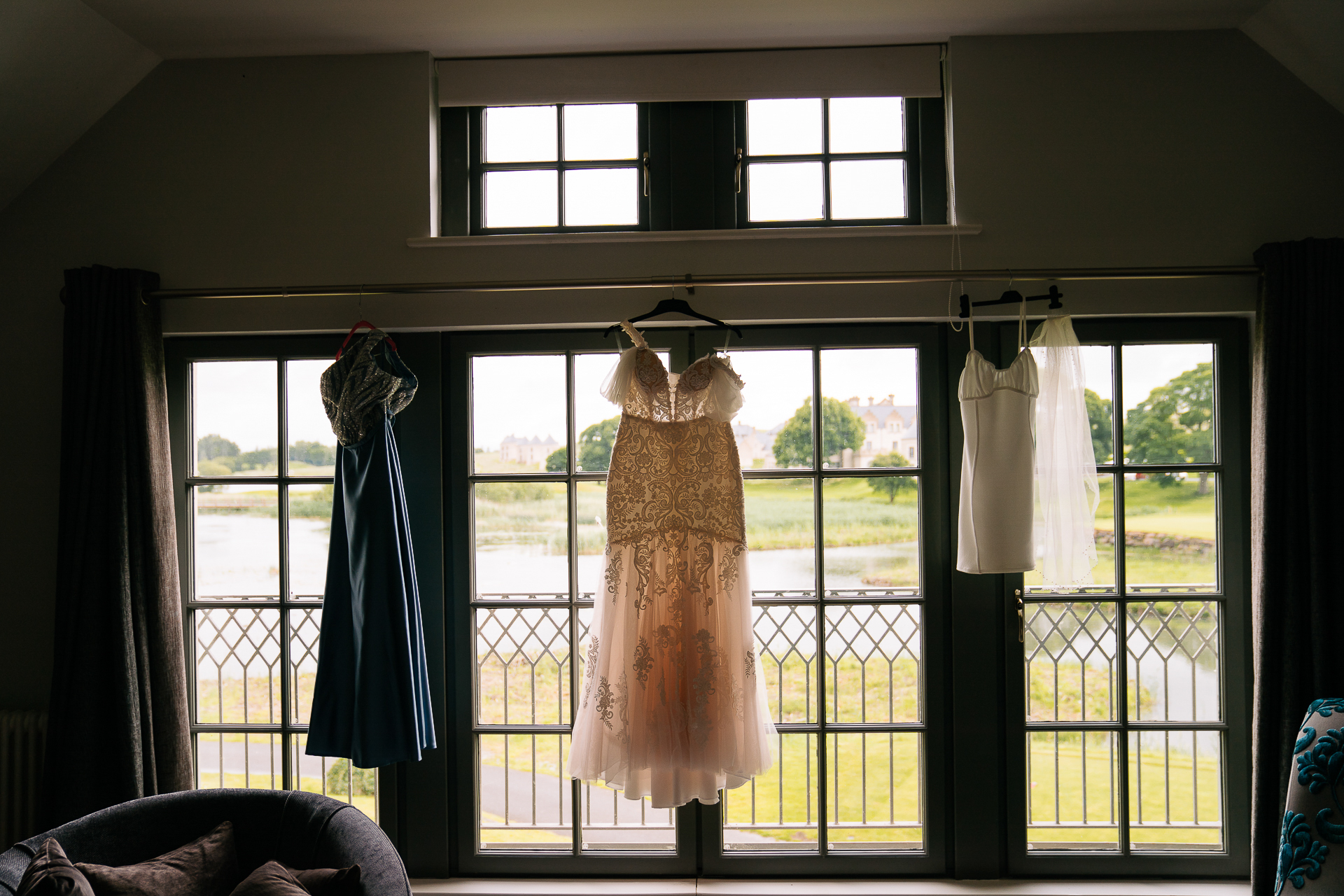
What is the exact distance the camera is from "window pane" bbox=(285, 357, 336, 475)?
2256 mm

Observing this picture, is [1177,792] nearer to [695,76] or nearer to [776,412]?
[776,412]

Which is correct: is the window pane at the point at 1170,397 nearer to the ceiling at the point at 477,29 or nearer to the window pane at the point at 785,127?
the ceiling at the point at 477,29

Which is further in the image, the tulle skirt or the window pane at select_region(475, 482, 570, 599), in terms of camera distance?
the window pane at select_region(475, 482, 570, 599)

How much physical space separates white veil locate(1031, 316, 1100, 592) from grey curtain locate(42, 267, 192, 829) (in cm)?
248

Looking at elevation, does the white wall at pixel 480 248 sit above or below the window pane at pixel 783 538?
above

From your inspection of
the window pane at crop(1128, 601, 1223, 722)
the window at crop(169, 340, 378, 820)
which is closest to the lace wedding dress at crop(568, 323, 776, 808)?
the window at crop(169, 340, 378, 820)

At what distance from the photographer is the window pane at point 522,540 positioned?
2240 mm

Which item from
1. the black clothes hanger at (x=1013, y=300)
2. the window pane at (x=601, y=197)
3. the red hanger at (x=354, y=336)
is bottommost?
the red hanger at (x=354, y=336)

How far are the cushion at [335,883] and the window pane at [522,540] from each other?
85 cm

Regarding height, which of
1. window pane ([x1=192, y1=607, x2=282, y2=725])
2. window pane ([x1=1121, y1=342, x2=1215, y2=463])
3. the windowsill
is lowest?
window pane ([x1=192, y1=607, x2=282, y2=725])

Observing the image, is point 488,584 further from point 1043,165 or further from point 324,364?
point 1043,165

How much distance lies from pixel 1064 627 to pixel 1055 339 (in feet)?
2.92

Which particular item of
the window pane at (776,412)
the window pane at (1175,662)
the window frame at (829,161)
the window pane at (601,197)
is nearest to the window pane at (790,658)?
the window pane at (776,412)

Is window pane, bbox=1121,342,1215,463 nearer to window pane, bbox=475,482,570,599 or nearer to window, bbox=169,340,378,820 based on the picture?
window pane, bbox=475,482,570,599
